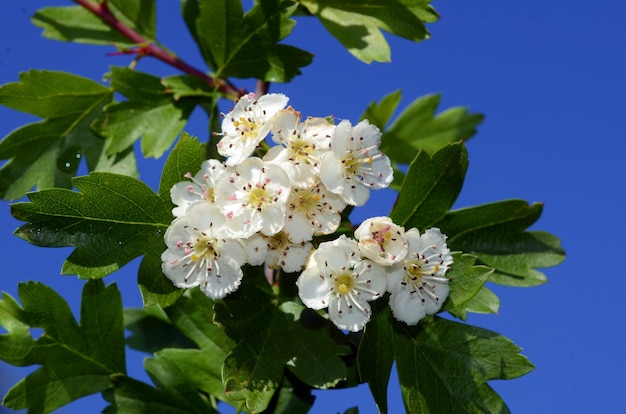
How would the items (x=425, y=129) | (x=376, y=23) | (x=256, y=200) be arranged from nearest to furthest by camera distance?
(x=256, y=200) → (x=376, y=23) → (x=425, y=129)

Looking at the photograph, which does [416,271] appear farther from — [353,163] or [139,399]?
[139,399]

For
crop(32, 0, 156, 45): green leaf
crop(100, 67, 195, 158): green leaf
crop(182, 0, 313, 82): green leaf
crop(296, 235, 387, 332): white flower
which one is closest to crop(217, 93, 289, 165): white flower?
crop(296, 235, 387, 332): white flower

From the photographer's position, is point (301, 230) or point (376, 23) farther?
point (376, 23)

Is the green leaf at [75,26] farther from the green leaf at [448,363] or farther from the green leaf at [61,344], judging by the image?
the green leaf at [448,363]

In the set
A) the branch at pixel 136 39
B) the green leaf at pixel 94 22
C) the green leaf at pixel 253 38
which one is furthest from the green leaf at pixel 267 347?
the green leaf at pixel 94 22

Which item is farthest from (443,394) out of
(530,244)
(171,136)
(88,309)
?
(171,136)

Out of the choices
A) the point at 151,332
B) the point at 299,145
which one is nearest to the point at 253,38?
the point at 299,145

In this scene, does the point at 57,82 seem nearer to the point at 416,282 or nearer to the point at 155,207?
the point at 155,207

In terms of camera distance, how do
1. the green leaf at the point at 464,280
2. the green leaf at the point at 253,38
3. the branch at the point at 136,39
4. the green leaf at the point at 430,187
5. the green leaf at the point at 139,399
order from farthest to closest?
the branch at the point at 136,39
the green leaf at the point at 253,38
the green leaf at the point at 139,399
the green leaf at the point at 430,187
the green leaf at the point at 464,280
